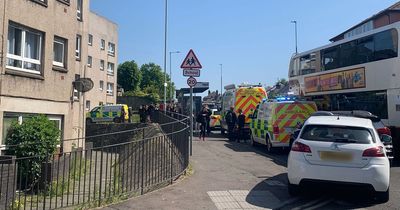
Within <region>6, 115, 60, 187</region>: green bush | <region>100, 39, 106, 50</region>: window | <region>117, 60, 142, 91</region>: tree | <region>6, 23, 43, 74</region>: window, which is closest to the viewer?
<region>6, 115, 60, 187</region>: green bush

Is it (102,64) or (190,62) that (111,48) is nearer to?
(102,64)

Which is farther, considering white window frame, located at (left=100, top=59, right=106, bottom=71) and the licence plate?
white window frame, located at (left=100, top=59, right=106, bottom=71)

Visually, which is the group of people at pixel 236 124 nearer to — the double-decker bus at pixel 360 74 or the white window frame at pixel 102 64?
the double-decker bus at pixel 360 74

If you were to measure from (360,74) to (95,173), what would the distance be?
10.5 meters

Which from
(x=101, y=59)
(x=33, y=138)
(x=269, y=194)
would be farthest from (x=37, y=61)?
(x=101, y=59)

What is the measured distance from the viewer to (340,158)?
26.6 ft

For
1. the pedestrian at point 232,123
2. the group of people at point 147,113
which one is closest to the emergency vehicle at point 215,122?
the group of people at point 147,113

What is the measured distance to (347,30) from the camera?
65.1 m

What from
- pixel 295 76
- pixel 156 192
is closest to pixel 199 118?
pixel 295 76

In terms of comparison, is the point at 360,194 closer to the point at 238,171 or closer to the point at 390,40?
the point at 238,171

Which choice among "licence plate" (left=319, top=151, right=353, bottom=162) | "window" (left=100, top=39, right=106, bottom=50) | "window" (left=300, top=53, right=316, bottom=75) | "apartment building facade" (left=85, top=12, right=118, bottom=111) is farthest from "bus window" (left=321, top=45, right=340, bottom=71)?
"window" (left=100, top=39, right=106, bottom=50)

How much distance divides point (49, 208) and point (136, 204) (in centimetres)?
145

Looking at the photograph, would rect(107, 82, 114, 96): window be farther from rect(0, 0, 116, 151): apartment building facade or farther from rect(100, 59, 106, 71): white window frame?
rect(0, 0, 116, 151): apartment building facade

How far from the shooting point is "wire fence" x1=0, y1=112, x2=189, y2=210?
7.63 m
